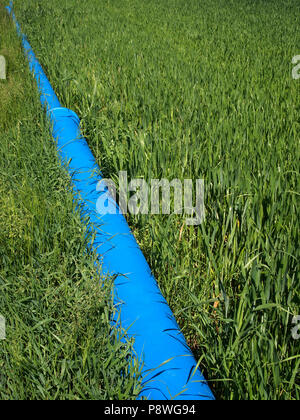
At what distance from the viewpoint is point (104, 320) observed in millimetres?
1335

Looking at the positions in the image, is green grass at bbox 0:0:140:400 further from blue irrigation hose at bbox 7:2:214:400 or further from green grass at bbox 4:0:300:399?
green grass at bbox 4:0:300:399

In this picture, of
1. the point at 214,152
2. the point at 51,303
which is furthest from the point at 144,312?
the point at 214,152

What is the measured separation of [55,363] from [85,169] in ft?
4.02

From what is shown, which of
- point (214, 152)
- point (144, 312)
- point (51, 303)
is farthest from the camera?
point (214, 152)

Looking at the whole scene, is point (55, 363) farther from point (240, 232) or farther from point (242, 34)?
point (242, 34)

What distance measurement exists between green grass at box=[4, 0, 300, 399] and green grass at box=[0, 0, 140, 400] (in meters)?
0.26

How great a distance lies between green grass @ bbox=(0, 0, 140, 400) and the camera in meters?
1.19

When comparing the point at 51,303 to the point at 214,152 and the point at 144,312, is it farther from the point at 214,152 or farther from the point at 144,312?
the point at 214,152

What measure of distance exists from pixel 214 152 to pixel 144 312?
3.97 ft

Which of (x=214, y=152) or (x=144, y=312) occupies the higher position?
(x=214, y=152)

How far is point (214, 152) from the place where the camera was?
2271mm

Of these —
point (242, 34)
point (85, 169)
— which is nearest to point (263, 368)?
point (85, 169)

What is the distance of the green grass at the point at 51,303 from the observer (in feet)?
3.92


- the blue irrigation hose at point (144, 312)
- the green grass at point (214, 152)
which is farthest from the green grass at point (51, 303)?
the green grass at point (214, 152)
